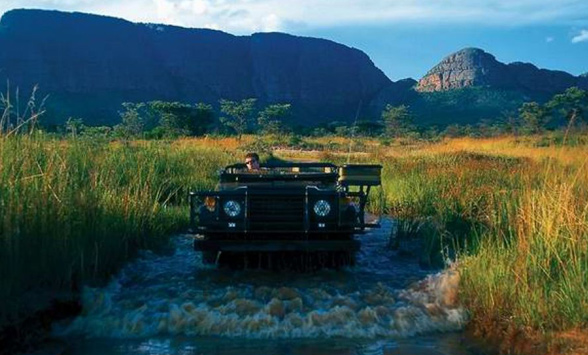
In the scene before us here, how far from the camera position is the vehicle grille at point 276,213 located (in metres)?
8.17

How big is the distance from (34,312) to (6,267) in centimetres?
47

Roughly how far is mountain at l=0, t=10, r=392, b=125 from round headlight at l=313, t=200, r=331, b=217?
8745 centimetres

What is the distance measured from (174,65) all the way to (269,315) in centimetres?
13142

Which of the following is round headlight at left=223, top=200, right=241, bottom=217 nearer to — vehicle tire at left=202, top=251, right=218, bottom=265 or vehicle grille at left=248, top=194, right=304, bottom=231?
vehicle grille at left=248, top=194, right=304, bottom=231

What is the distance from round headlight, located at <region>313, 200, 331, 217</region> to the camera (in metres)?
8.23

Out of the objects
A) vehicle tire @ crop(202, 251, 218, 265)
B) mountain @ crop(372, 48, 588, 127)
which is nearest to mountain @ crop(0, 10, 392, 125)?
mountain @ crop(372, 48, 588, 127)

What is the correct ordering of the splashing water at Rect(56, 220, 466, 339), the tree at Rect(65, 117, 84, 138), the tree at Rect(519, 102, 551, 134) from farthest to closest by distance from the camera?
the tree at Rect(519, 102, 551, 134), the tree at Rect(65, 117, 84, 138), the splashing water at Rect(56, 220, 466, 339)

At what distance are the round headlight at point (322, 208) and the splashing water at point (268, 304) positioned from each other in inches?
30.1

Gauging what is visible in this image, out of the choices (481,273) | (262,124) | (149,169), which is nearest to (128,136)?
(149,169)

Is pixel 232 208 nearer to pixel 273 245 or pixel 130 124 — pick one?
pixel 273 245

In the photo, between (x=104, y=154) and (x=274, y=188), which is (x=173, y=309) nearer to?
(x=274, y=188)

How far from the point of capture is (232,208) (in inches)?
322

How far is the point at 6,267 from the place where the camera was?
646 centimetres

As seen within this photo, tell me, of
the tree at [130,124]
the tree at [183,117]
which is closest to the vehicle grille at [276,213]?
the tree at [130,124]
